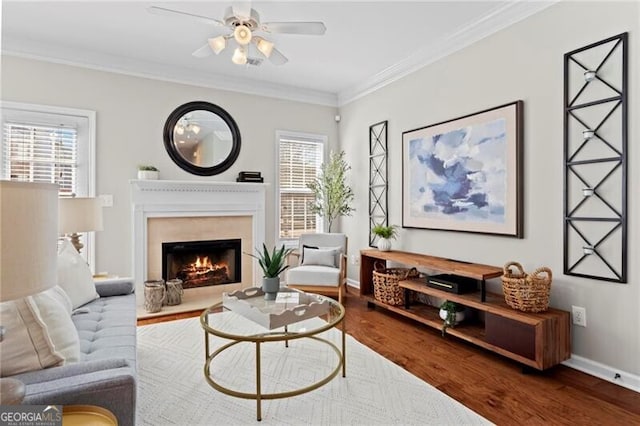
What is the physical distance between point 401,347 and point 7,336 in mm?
2566

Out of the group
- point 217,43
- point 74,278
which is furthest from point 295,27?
point 74,278

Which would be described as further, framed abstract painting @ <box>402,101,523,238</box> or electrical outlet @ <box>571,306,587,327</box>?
framed abstract painting @ <box>402,101,523,238</box>

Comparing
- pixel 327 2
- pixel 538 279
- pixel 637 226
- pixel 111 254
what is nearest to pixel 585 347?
pixel 538 279

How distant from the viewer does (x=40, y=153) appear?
380 centimetres

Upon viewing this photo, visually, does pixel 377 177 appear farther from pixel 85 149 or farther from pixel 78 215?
pixel 85 149

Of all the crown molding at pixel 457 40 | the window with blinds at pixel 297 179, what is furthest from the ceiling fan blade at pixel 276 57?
the window with blinds at pixel 297 179

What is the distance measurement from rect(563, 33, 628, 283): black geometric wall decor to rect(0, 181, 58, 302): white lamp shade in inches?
119

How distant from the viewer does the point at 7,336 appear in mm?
1315

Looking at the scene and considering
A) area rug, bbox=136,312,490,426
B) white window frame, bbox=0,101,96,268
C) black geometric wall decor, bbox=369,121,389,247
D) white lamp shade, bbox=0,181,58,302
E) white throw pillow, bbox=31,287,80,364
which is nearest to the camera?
white lamp shade, bbox=0,181,58,302

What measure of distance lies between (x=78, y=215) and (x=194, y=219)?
1663mm

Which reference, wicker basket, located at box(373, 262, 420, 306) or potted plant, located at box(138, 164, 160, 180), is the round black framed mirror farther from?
wicker basket, located at box(373, 262, 420, 306)

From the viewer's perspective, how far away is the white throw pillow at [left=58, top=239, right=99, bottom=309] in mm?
2465

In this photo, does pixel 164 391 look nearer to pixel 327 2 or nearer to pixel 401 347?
pixel 401 347

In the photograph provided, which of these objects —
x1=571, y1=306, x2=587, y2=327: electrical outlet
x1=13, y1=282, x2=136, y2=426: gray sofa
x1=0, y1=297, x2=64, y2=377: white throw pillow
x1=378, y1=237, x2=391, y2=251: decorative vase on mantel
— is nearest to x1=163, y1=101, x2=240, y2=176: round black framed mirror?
x1=378, y1=237, x2=391, y2=251: decorative vase on mantel
